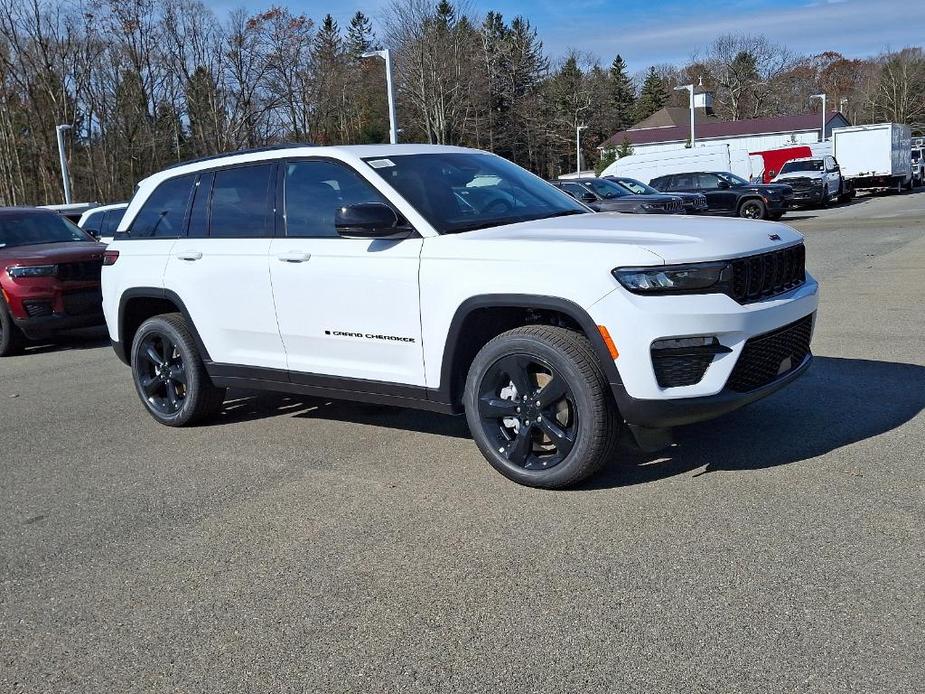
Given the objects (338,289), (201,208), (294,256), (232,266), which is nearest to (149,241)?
(201,208)

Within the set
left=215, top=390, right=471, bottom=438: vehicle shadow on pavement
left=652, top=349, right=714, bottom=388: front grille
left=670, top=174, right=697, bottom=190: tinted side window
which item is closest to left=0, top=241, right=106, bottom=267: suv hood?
left=215, top=390, right=471, bottom=438: vehicle shadow on pavement

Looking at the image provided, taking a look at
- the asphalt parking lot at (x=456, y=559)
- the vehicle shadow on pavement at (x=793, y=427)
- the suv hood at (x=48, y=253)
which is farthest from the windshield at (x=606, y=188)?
the asphalt parking lot at (x=456, y=559)

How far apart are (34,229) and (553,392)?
9027mm

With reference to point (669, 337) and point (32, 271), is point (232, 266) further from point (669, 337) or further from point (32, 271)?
point (32, 271)

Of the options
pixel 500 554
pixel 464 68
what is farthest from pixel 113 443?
pixel 464 68

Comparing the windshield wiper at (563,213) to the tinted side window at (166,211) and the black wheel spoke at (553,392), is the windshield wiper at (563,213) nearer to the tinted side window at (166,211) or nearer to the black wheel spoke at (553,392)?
the black wheel spoke at (553,392)

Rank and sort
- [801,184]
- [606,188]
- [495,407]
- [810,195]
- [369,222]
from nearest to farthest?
[495,407] < [369,222] < [606,188] < [810,195] < [801,184]

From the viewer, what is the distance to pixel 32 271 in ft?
33.0

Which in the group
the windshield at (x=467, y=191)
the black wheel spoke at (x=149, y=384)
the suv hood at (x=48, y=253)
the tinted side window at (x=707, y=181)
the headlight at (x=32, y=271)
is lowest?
the black wheel spoke at (x=149, y=384)

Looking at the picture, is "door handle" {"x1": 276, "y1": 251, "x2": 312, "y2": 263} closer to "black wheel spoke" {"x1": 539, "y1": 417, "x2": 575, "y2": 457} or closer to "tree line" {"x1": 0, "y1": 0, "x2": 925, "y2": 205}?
"black wheel spoke" {"x1": 539, "y1": 417, "x2": 575, "y2": 457}

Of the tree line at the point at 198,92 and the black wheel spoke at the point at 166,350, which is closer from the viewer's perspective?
the black wheel spoke at the point at 166,350

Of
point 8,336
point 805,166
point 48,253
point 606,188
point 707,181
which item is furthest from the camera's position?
point 805,166

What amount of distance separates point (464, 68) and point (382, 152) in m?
47.0

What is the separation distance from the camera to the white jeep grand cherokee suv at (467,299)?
4277 millimetres
